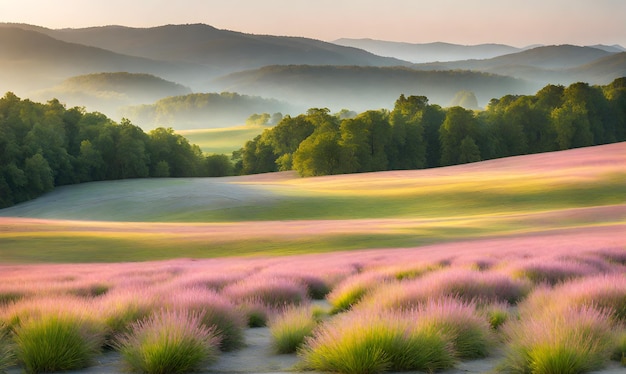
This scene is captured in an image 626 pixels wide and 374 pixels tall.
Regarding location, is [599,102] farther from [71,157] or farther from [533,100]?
[71,157]

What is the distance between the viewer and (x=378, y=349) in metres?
6.55

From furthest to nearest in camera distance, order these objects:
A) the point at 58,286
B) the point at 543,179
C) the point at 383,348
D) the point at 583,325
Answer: the point at 543,179 < the point at 58,286 < the point at 583,325 < the point at 383,348

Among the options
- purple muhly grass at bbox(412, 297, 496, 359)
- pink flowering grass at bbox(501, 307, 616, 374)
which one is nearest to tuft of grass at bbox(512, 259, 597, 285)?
purple muhly grass at bbox(412, 297, 496, 359)

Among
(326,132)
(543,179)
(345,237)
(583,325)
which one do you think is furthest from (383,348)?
(326,132)

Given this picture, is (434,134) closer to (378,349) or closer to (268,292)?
(268,292)

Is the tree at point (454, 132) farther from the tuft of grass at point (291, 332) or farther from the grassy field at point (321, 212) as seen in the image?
the tuft of grass at point (291, 332)

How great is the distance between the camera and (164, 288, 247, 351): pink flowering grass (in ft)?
27.8

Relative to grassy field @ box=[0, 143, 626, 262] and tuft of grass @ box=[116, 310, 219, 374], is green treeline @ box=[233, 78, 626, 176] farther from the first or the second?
tuft of grass @ box=[116, 310, 219, 374]

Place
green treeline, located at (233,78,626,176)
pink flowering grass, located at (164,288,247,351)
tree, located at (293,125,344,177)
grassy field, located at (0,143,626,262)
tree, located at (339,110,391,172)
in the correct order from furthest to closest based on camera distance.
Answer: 1. green treeline, located at (233,78,626,176)
2. tree, located at (339,110,391,172)
3. tree, located at (293,125,344,177)
4. grassy field, located at (0,143,626,262)
5. pink flowering grass, located at (164,288,247,351)

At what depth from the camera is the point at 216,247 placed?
29.8 metres

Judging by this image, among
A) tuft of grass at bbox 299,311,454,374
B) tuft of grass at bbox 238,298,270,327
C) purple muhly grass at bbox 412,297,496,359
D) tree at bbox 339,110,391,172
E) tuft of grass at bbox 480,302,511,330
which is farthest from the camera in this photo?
tree at bbox 339,110,391,172

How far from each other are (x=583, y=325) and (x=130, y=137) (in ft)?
280

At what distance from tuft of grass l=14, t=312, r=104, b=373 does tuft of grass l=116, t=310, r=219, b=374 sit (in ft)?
1.63

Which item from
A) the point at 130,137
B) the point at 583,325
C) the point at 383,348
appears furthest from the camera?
the point at 130,137
